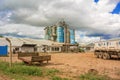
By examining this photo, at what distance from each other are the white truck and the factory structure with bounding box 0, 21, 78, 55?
26.6m

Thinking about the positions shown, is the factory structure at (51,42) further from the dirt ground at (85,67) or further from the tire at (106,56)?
the dirt ground at (85,67)

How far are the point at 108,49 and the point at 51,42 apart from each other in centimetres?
4518

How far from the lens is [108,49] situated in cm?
3372

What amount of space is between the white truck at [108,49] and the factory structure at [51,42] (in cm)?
2664

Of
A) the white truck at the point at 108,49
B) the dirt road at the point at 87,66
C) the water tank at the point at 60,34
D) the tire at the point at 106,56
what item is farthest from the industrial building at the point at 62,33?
the dirt road at the point at 87,66

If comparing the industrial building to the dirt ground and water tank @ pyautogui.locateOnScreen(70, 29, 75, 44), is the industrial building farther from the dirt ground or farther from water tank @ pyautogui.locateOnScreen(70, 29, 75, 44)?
the dirt ground

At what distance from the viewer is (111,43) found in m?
33.1

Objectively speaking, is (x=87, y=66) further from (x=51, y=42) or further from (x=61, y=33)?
(x=61, y=33)

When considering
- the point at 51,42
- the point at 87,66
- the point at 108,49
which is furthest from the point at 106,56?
the point at 51,42

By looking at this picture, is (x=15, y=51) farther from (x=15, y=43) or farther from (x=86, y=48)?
(x=86, y=48)

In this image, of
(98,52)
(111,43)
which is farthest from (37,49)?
(111,43)

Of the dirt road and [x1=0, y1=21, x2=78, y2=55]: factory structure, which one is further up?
[x1=0, y1=21, x2=78, y2=55]: factory structure

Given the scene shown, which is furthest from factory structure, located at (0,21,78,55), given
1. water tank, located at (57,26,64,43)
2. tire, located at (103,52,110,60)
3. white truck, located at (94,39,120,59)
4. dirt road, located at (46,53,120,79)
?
dirt road, located at (46,53,120,79)

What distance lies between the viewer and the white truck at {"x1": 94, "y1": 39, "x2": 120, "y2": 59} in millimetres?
31778
